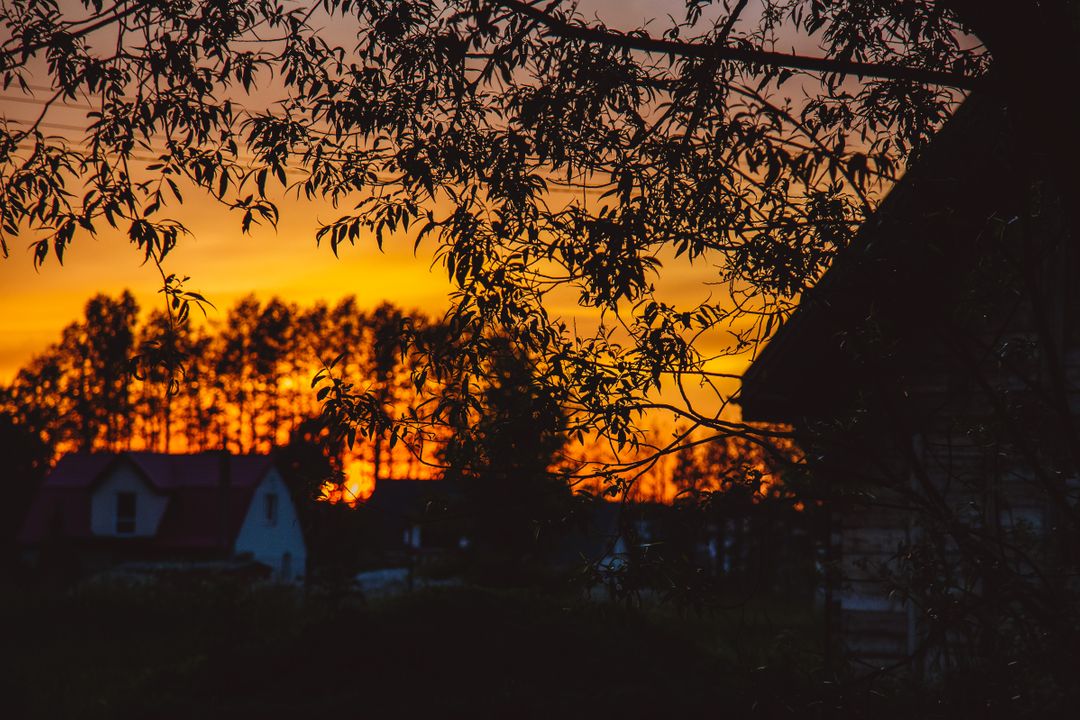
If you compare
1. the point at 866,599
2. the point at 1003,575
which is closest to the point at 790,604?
the point at 866,599

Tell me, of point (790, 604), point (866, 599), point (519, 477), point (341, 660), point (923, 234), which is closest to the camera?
point (923, 234)

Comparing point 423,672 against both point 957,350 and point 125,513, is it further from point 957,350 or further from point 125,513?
point 125,513

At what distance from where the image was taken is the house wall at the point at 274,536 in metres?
49.6

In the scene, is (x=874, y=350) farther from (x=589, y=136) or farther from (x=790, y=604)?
(x=790, y=604)

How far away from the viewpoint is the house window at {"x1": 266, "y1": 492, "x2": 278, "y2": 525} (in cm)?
5219

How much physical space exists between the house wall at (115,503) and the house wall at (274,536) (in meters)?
3.88

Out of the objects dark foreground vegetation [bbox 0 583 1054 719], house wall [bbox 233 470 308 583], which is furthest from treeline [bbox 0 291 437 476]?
dark foreground vegetation [bbox 0 583 1054 719]

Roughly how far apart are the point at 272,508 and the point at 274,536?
55.4 inches

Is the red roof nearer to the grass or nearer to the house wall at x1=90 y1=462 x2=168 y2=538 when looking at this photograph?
the house wall at x1=90 y1=462 x2=168 y2=538

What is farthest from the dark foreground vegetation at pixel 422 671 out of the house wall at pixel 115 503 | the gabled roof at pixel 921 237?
the house wall at pixel 115 503

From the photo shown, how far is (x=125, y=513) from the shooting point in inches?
1838

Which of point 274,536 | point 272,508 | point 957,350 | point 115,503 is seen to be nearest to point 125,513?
point 115,503

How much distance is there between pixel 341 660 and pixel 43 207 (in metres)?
11.5

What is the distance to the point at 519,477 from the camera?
5406 mm
